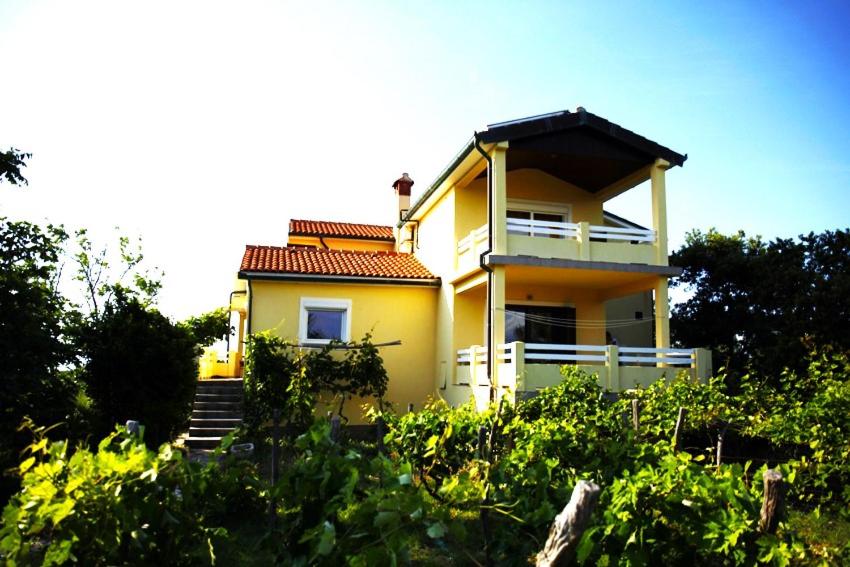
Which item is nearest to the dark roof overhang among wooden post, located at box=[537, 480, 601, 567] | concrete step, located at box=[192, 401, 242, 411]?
concrete step, located at box=[192, 401, 242, 411]

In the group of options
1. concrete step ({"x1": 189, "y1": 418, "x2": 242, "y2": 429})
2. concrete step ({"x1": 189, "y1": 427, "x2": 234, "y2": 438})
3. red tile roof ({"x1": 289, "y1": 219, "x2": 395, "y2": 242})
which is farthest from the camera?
red tile roof ({"x1": 289, "y1": 219, "x2": 395, "y2": 242})

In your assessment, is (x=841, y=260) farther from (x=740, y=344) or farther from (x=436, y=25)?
(x=436, y=25)

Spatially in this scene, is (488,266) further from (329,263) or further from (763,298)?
(763,298)

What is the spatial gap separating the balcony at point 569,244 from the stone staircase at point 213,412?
243 inches

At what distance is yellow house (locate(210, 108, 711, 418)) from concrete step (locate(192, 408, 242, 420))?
2.25m

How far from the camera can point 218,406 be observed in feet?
46.7

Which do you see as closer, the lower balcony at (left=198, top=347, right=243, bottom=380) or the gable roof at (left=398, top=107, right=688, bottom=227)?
the gable roof at (left=398, top=107, right=688, bottom=227)

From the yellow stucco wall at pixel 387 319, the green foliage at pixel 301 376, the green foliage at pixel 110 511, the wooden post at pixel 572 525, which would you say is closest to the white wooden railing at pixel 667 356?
the yellow stucco wall at pixel 387 319

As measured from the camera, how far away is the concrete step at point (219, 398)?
47.1 ft

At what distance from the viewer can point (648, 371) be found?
1320 centimetres

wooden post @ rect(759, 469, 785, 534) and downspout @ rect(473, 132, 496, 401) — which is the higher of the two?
downspout @ rect(473, 132, 496, 401)

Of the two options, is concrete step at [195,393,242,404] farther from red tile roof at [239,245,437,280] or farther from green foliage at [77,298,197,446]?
red tile roof at [239,245,437,280]

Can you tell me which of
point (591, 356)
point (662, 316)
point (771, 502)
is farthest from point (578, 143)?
point (771, 502)

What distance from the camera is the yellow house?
13.4 m
